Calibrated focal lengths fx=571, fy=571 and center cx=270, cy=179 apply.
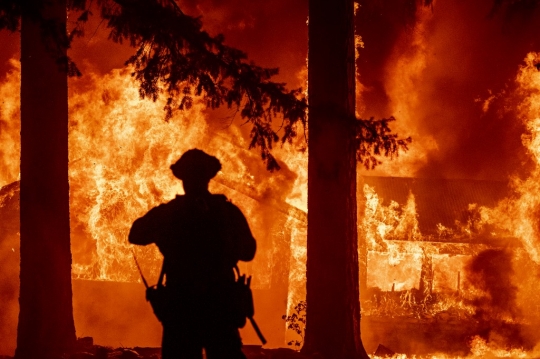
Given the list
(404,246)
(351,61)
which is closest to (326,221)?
(351,61)

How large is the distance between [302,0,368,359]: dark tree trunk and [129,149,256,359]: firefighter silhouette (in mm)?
2993

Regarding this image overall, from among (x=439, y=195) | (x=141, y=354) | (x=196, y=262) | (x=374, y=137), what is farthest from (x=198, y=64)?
(x=439, y=195)

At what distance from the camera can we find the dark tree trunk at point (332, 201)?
7.07 m

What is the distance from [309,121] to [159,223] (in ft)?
11.5

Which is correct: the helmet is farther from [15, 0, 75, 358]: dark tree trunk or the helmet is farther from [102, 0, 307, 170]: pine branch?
[15, 0, 75, 358]: dark tree trunk

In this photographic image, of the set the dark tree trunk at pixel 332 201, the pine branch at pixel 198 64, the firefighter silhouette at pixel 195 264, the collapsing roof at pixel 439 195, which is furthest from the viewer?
the collapsing roof at pixel 439 195

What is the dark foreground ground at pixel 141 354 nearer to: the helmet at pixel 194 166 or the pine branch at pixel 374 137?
the pine branch at pixel 374 137

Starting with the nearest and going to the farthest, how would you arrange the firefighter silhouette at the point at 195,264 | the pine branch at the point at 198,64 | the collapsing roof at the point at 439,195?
the firefighter silhouette at the point at 195,264 → the pine branch at the point at 198,64 → the collapsing roof at the point at 439,195

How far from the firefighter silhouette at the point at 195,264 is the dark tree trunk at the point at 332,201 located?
2.99 m

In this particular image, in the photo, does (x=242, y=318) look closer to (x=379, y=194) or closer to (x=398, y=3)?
(x=398, y=3)

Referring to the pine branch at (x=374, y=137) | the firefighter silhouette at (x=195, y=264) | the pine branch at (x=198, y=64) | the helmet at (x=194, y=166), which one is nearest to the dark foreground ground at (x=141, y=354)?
the pine branch at (x=198, y=64)

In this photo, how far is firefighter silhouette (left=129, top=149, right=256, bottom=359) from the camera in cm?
421

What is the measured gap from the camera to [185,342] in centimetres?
421

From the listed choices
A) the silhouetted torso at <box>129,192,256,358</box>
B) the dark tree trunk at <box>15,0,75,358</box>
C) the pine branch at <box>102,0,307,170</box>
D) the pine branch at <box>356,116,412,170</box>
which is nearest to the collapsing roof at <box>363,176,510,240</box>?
the pine branch at <box>356,116,412,170</box>
